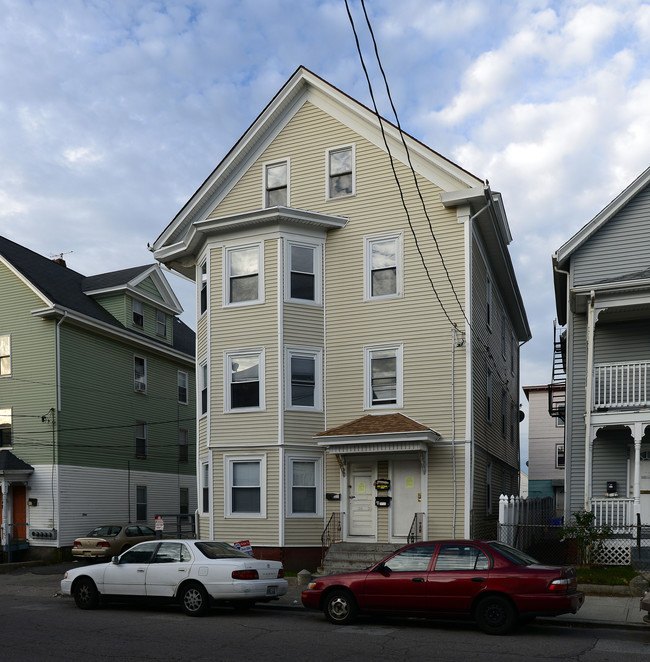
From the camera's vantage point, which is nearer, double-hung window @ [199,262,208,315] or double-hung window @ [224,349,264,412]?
double-hung window @ [224,349,264,412]

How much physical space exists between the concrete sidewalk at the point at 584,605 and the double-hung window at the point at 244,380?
4.80 meters

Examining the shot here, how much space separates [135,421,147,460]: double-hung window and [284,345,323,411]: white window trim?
1403 cm

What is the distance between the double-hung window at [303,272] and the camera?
21125mm

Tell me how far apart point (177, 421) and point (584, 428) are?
66.8 ft

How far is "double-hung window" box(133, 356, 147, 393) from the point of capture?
32.9m

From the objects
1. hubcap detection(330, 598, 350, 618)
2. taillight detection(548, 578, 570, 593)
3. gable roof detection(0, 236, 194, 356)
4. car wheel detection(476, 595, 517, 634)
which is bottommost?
hubcap detection(330, 598, 350, 618)

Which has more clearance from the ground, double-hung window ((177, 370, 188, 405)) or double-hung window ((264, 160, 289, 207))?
double-hung window ((264, 160, 289, 207))

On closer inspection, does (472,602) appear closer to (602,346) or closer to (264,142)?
(602,346)

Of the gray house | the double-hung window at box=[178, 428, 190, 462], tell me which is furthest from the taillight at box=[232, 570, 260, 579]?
the double-hung window at box=[178, 428, 190, 462]

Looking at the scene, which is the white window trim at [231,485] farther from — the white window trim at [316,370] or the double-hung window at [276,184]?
the double-hung window at [276,184]

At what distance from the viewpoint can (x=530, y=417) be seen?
4975cm

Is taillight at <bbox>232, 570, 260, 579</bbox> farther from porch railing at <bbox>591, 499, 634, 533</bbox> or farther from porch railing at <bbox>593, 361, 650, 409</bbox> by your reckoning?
porch railing at <bbox>593, 361, 650, 409</bbox>

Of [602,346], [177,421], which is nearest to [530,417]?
[177,421]

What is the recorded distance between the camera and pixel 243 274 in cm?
2158
